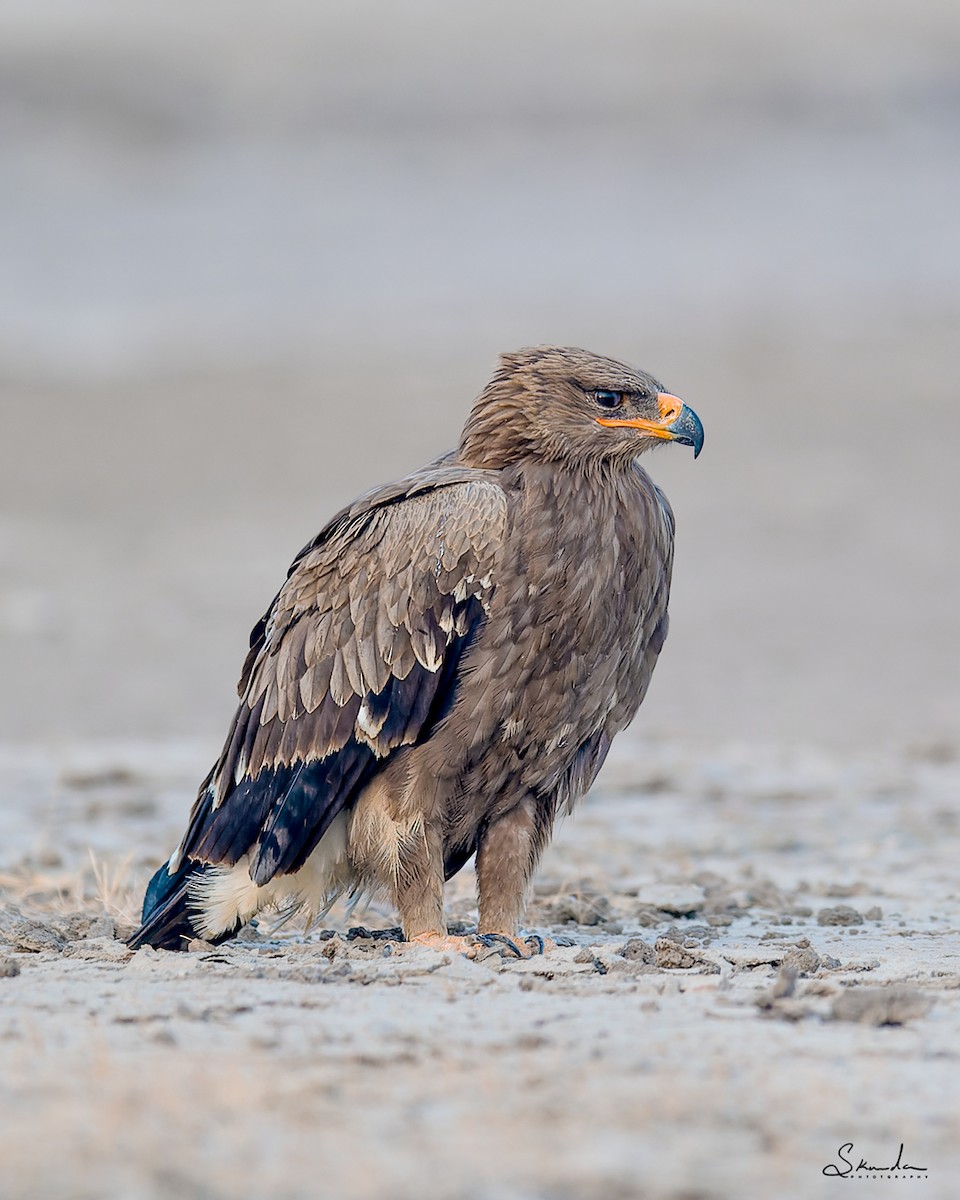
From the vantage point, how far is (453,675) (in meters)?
5.84

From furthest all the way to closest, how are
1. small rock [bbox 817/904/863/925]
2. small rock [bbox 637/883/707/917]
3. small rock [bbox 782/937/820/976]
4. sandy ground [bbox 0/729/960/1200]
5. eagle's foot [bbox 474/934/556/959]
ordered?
small rock [bbox 637/883/707/917]
small rock [bbox 817/904/863/925]
eagle's foot [bbox 474/934/556/959]
small rock [bbox 782/937/820/976]
sandy ground [bbox 0/729/960/1200]

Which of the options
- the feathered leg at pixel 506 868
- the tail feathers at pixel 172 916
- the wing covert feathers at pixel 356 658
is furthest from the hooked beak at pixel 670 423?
the tail feathers at pixel 172 916

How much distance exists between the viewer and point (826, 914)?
6.74 m

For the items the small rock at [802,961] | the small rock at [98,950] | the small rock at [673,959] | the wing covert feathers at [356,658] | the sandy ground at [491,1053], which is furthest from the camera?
the wing covert feathers at [356,658]

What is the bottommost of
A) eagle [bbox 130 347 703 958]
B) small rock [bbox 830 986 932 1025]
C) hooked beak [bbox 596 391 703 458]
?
small rock [bbox 830 986 932 1025]

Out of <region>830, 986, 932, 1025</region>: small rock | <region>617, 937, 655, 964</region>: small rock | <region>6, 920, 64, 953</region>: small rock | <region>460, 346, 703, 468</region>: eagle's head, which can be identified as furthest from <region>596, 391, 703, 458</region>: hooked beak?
<region>6, 920, 64, 953</region>: small rock

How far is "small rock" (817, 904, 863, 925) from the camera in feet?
21.9

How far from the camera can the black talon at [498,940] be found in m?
5.70

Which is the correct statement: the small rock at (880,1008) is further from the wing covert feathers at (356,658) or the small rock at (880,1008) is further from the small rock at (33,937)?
the small rock at (33,937)

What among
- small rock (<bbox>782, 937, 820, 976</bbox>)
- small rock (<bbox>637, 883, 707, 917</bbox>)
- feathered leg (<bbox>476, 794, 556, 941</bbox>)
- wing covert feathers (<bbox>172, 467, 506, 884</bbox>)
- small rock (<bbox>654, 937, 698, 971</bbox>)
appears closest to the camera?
small rock (<bbox>782, 937, 820, 976</bbox>)

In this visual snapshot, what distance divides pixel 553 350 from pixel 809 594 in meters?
14.6

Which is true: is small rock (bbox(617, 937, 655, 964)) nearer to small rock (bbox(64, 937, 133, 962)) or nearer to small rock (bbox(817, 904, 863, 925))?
small rock (bbox(817, 904, 863, 925))

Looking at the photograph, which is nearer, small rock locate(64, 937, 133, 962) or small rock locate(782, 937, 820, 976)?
small rock locate(782, 937, 820, 976)

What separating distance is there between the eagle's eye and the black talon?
5.78 feet
